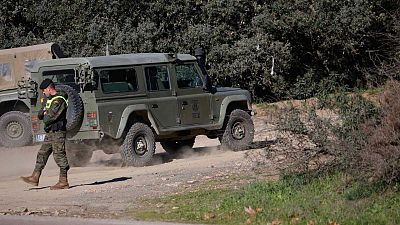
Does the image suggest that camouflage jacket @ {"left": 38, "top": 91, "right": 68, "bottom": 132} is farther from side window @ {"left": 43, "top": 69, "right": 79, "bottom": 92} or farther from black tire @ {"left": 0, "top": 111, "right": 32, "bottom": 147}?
black tire @ {"left": 0, "top": 111, "right": 32, "bottom": 147}

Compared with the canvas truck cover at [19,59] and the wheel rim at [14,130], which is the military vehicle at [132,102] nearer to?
the wheel rim at [14,130]

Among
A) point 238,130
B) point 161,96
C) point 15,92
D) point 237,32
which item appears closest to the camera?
point 161,96

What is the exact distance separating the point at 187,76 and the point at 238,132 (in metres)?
1.90

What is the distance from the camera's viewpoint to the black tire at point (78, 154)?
628 inches

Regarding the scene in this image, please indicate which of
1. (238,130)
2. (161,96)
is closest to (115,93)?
(161,96)

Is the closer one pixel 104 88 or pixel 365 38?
pixel 104 88

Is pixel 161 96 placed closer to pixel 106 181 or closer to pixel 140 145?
pixel 140 145

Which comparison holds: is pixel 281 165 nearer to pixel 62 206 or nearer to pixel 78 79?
pixel 62 206

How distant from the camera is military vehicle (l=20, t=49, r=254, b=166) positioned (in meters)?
15.2

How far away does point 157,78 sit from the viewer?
16328mm

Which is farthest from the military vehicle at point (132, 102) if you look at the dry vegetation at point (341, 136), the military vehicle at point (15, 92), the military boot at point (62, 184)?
the dry vegetation at point (341, 136)

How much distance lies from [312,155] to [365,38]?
19411 millimetres

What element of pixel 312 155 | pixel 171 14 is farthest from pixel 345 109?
pixel 171 14

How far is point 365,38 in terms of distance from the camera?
97.5 feet
